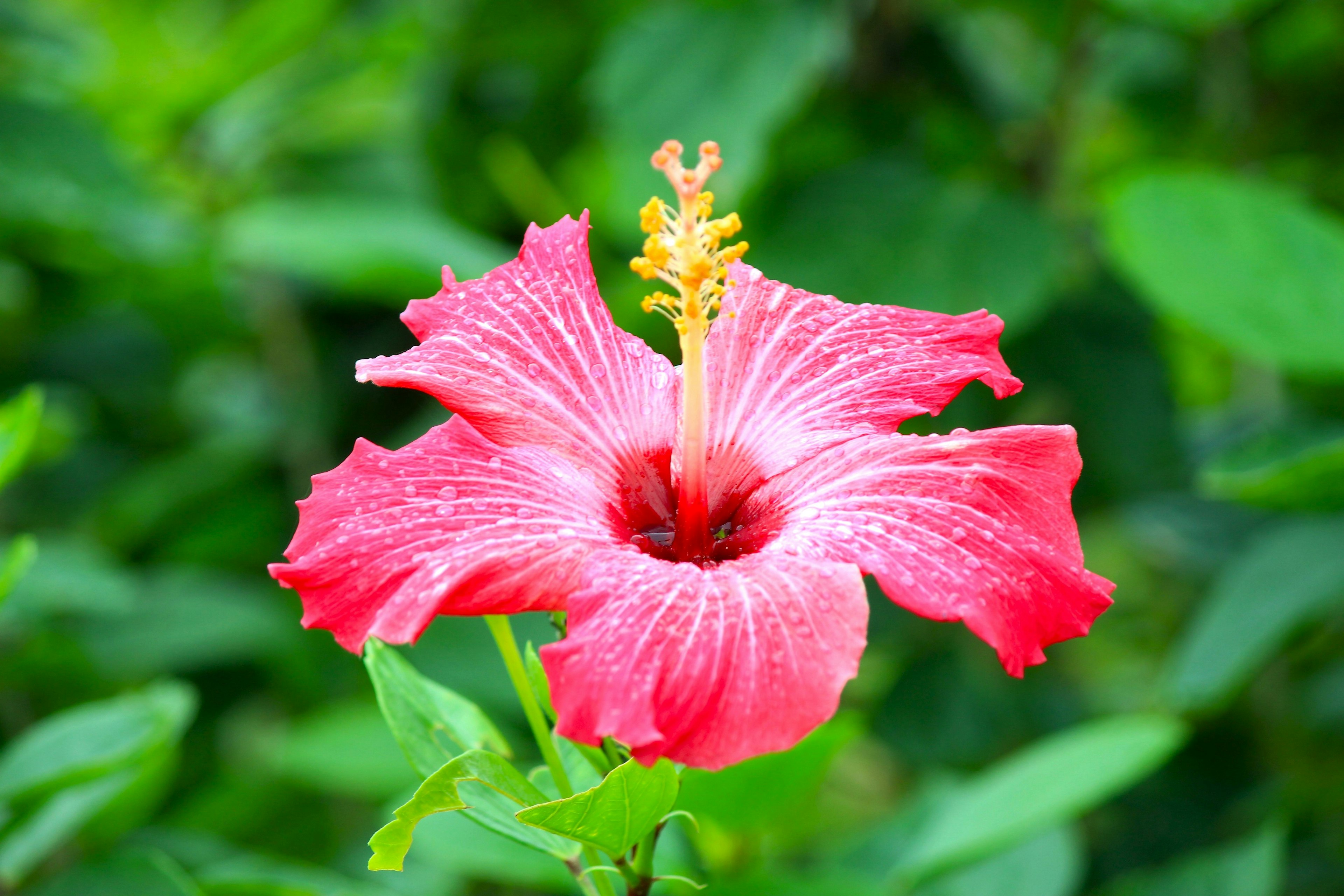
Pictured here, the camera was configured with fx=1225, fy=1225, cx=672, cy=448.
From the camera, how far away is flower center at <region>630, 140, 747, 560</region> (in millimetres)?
739

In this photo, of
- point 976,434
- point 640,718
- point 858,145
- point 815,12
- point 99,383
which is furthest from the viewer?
point 99,383

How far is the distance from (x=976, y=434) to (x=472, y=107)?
1.78m

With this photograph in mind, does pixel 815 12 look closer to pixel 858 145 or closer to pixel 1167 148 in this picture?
pixel 858 145

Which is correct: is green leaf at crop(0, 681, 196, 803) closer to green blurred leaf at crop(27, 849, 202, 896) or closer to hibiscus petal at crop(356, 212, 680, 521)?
green blurred leaf at crop(27, 849, 202, 896)

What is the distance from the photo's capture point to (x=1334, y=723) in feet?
5.38

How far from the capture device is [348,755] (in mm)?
1512

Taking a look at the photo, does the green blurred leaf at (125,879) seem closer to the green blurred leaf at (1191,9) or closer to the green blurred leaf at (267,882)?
the green blurred leaf at (267,882)

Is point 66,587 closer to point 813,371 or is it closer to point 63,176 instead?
point 63,176

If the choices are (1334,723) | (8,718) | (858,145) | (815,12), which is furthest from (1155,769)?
(8,718)

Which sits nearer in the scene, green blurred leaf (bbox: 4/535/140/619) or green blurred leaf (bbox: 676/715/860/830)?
green blurred leaf (bbox: 676/715/860/830)

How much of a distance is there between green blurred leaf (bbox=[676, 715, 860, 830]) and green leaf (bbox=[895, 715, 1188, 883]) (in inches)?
5.2

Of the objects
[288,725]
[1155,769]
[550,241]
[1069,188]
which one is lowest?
[1155,769]

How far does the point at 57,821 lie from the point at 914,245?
3.69ft

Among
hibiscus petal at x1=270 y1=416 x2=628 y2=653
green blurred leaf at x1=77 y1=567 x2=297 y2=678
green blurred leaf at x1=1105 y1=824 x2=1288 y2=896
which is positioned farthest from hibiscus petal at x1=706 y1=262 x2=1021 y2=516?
green blurred leaf at x1=77 y1=567 x2=297 y2=678
